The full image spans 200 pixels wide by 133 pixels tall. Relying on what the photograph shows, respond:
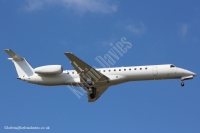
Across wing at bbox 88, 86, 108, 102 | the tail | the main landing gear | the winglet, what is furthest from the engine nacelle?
wing at bbox 88, 86, 108, 102

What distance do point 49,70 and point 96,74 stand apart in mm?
3846

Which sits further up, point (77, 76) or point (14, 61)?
point (14, 61)

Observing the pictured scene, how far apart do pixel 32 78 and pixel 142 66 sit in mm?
9226

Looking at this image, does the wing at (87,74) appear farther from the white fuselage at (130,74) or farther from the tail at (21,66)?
the tail at (21,66)

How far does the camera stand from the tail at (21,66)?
30.0m

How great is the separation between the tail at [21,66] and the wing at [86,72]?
15.3 ft

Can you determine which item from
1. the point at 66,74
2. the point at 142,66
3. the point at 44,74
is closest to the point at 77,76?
the point at 66,74

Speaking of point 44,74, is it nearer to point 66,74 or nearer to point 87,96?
point 66,74

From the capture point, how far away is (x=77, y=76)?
28.7 metres

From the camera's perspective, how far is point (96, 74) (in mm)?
27812

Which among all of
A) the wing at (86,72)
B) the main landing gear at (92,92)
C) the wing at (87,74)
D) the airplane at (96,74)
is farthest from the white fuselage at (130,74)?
the main landing gear at (92,92)

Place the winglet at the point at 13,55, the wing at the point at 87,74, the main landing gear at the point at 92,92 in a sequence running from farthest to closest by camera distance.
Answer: the main landing gear at the point at 92,92
the winglet at the point at 13,55
the wing at the point at 87,74

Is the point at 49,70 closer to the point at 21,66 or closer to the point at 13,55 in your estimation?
the point at 21,66

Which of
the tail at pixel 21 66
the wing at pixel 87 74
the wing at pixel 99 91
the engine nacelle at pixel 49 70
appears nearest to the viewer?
the wing at pixel 87 74
